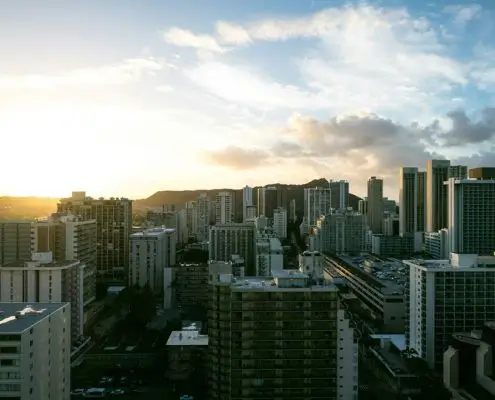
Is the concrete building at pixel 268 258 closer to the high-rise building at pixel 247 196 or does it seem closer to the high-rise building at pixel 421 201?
the high-rise building at pixel 421 201

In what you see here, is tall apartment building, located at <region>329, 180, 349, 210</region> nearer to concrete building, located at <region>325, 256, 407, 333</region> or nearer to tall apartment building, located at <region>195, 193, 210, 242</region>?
tall apartment building, located at <region>195, 193, 210, 242</region>

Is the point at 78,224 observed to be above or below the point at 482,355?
above

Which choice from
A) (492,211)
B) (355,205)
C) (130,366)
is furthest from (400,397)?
(355,205)

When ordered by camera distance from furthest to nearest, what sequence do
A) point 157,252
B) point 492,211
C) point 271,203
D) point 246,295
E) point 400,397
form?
point 271,203 < point 492,211 < point 157,252 < point 400,397 < point 246,295

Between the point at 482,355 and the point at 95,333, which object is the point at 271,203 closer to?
the point at 95,333

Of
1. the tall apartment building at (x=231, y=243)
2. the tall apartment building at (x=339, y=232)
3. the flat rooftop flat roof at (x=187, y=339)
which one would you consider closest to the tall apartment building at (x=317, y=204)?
the tall apartment building at (x=339, y=232)
